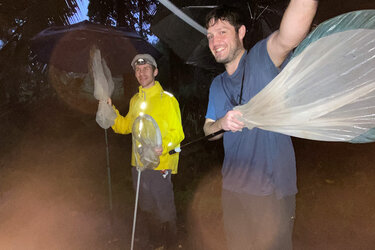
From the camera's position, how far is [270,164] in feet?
5.92

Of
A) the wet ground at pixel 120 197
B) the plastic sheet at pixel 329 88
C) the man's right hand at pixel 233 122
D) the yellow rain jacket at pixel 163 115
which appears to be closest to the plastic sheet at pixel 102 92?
the yellow rain jacket at pixel 163 115

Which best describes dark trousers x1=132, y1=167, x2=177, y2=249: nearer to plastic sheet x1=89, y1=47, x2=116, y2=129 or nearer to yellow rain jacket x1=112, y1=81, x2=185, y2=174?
yellow rain jacket x1=112, y1=81, x2=185, y2=174

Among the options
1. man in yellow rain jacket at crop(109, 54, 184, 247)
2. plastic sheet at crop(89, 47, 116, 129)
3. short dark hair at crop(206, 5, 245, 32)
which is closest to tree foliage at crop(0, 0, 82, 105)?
plastic sheet at crop(89, 47, 116, 129)

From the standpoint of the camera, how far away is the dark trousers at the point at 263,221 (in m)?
1.80

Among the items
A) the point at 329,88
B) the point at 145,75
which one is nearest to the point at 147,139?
the point at 145,75

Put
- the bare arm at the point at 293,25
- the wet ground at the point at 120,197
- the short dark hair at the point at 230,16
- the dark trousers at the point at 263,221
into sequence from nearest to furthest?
1. the bare arm at the point at 293,25
2. the dark trousers at the point at 263,221
3. the short dark hair at the point at 230,16
4. the wet ground at the point at 120,197

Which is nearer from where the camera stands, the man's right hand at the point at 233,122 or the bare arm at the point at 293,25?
the bare arm at the point at 293,25

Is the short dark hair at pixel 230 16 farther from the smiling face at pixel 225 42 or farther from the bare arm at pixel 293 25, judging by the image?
the bare arm at pixel 293 25

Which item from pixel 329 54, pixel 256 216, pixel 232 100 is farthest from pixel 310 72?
pixel 256 216

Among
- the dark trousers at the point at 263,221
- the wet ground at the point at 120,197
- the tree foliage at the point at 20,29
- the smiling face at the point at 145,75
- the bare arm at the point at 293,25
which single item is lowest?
the wet ground at the point at 120,197

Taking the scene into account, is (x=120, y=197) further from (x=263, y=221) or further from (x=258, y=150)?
(x=258, y=150)

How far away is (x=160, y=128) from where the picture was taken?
133 inches

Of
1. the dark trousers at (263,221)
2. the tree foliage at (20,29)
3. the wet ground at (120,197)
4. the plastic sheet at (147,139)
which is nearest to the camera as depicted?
the dark trousers at (263,221)

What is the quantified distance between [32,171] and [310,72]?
8.31m
